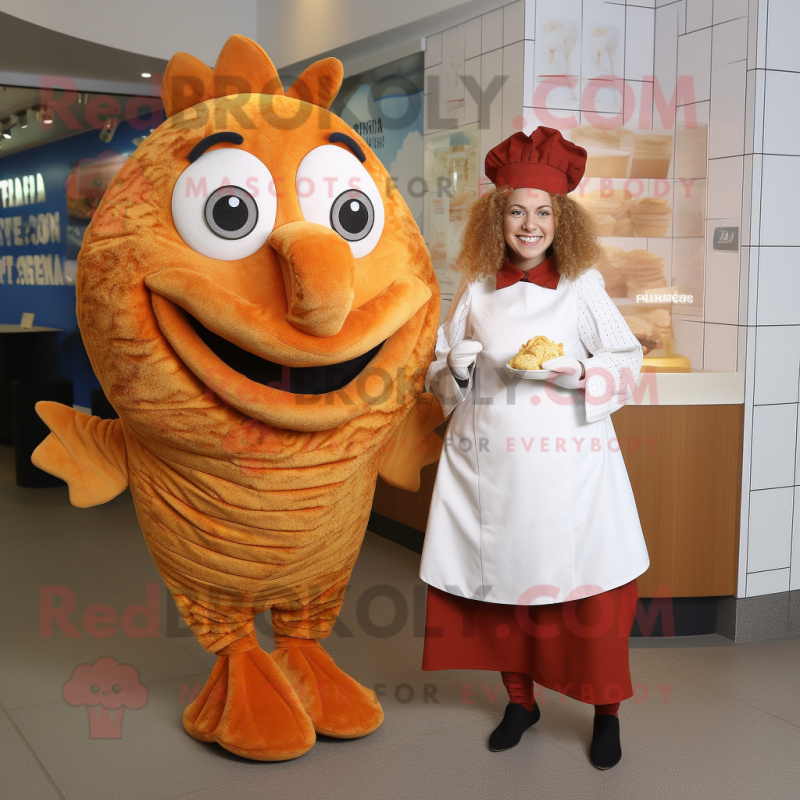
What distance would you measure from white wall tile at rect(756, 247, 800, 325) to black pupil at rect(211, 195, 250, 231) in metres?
1.83

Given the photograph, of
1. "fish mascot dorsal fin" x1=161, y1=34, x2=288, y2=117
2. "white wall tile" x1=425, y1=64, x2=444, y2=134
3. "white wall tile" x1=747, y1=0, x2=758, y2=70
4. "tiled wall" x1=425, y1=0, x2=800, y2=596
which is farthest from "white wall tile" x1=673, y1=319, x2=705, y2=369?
"fish mascot dorsal fin" x1=161, y1=34, x2=288, y2=117

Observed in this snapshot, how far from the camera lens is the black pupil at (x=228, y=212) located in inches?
69.9

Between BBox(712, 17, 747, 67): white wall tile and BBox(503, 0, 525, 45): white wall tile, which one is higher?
BBox(503, 0, 525, 45): white wall tile

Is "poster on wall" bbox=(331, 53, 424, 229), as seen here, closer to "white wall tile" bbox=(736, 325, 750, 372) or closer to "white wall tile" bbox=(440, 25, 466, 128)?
"white wall tile" bbox=(440, 25, 466, 128)

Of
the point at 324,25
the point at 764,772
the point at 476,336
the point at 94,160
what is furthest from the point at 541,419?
the point at 94,160

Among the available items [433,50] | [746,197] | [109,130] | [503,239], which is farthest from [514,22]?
[109,130]

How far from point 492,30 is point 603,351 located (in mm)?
1776

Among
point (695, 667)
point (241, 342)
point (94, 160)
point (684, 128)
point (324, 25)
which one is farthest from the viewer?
point (94, 160)

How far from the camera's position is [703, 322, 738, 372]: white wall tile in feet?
9.57

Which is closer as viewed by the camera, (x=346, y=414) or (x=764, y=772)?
(x=346, y=414)

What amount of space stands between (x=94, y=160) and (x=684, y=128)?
12.8 feet

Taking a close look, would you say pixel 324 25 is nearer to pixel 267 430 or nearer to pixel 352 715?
pixel 267 430

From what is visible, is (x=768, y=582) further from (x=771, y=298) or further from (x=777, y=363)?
(x=771, y=298)

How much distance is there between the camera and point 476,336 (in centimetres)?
217
